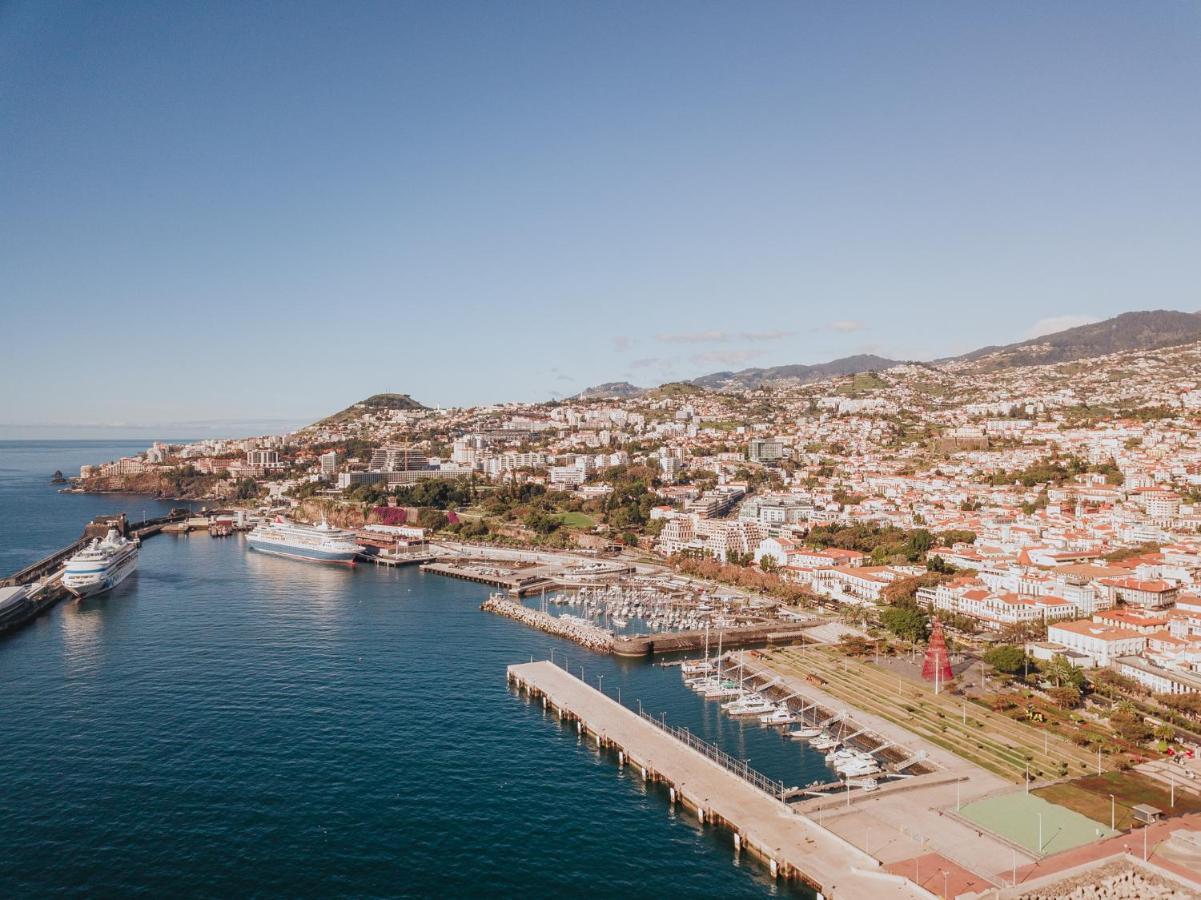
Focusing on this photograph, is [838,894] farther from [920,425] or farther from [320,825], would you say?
[920,425]

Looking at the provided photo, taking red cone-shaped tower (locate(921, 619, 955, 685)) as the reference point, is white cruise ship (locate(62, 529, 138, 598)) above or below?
above

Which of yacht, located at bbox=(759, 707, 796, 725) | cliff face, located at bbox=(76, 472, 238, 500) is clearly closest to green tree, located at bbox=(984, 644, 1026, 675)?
yacht, located at bbox=(759, 707, 796, 725)

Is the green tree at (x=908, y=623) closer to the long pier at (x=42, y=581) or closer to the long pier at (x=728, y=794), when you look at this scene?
the long pier at (x=728, y=794)

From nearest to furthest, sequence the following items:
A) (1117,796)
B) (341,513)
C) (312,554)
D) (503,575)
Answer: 1. (1117,796)
2. (503,575)
3. (312,554)
4. (341,513)

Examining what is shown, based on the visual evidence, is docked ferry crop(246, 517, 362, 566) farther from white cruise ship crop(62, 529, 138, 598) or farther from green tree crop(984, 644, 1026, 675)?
green tree crop(984, 644, 1026, 675)

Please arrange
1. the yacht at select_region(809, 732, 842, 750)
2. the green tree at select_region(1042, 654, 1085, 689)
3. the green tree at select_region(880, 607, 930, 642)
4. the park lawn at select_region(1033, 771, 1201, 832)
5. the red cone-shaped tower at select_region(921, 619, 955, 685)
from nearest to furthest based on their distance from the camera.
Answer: the park lawn at select_region(1033, 771, 1201, 832) → the yacht at select_region(809, 732, 842, 750) → the green tree at select_region(1042, 654, 1085, 689) → the red cone-shaped tower at select_region(921, 619, 955, 685) → the green tree at select_region(880, 607, 930, 642)

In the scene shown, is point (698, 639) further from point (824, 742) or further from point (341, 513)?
point (341, 513)

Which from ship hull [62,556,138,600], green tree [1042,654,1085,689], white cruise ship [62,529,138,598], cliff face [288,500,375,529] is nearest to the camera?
green tree [1042,654,1085,689]

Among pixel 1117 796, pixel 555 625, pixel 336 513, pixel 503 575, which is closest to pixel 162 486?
pixel 336 513
